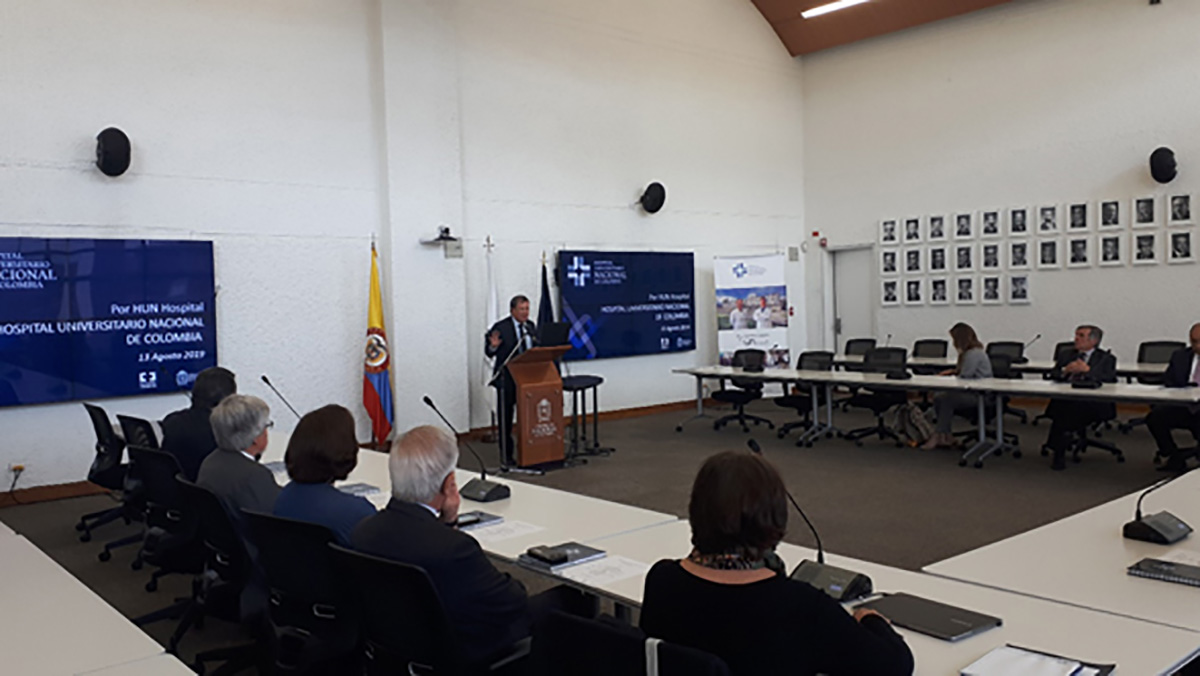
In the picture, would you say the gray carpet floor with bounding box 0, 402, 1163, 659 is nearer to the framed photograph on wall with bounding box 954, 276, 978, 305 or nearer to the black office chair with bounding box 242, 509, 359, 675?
the black office chair with bounding box 242, 509, 359, 675

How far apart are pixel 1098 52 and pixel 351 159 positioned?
8088 millimetres

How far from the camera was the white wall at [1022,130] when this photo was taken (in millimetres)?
9438

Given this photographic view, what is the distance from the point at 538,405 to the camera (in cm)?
725

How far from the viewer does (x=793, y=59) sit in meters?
12.4

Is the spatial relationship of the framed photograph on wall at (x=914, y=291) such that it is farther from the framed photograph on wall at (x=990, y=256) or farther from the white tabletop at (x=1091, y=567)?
the white tabletop at (x=1091, y=567)

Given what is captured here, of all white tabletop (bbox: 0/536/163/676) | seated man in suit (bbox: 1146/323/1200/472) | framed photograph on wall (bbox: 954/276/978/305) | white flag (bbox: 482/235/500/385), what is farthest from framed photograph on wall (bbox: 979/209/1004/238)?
white tabletop (bbox: 0/536/163/676)

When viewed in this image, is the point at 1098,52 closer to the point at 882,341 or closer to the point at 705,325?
the point at 882,341

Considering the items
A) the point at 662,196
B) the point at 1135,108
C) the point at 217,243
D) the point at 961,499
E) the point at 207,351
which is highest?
the point at 1135,108

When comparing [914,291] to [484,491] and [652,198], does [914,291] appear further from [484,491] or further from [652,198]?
[484,491]

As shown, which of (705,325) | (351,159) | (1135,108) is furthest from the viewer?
(705,325)

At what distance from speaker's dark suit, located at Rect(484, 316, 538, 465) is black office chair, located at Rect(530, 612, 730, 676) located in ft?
18.2

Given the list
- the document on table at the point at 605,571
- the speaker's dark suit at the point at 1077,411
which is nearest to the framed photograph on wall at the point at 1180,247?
the speaker's dark suit at the point at 1077,411

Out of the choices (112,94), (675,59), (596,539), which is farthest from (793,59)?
(596,539)

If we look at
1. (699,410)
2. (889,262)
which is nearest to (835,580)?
(699,410)
